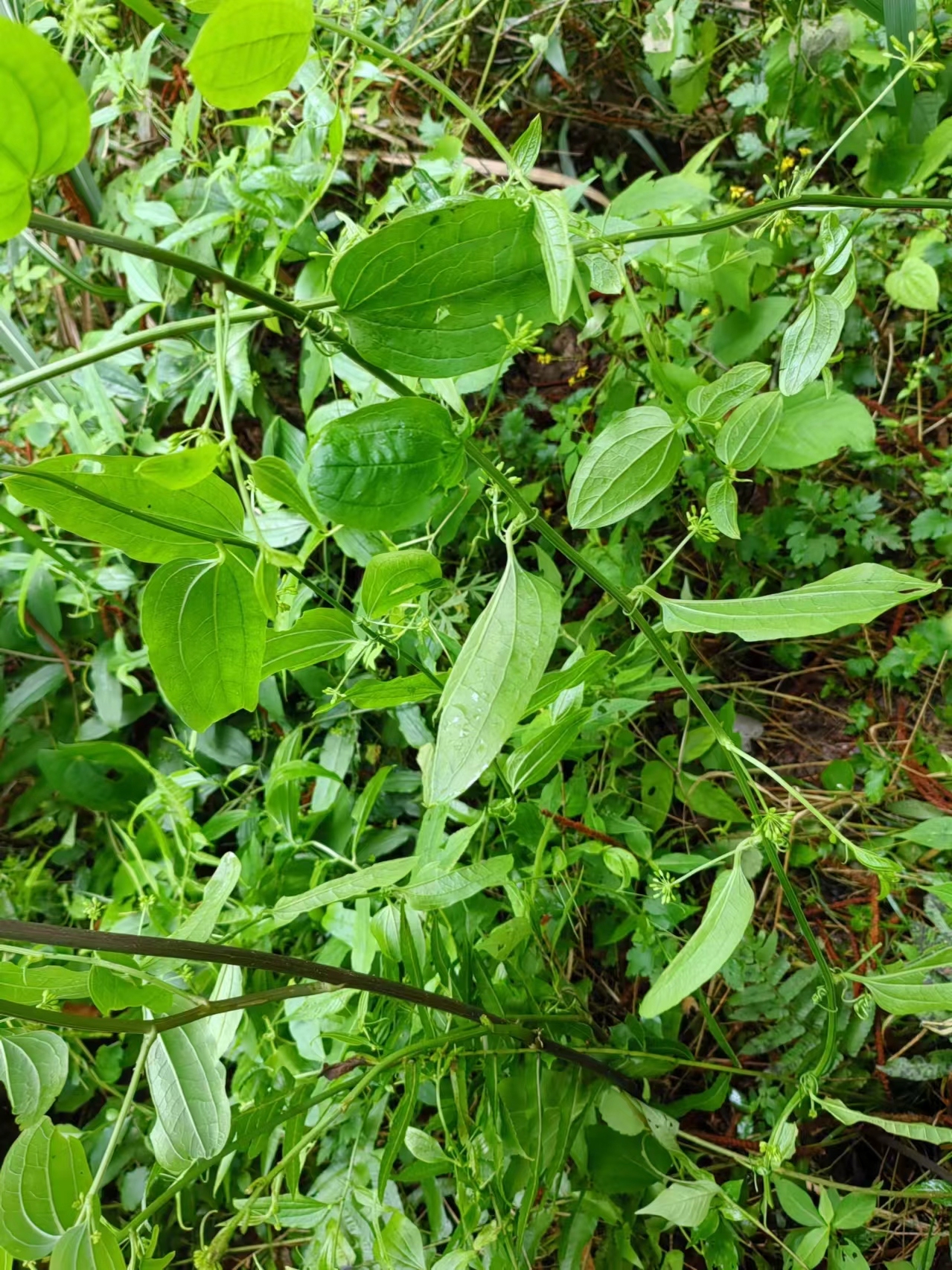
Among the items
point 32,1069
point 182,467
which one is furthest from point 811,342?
point 32,1069

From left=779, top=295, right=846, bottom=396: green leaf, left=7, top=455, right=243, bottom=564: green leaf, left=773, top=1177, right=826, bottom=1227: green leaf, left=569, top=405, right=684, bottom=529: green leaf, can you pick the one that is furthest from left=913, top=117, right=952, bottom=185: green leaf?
left=773, top=1177, right=826, bottom=1227: green leaf

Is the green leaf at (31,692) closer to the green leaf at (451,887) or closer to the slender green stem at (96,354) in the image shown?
the green leaf at (451,887)

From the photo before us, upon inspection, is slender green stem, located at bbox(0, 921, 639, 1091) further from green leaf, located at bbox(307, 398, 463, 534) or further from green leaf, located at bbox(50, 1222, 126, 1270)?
green leaf, located at bbox(307, 398, 463, 534)

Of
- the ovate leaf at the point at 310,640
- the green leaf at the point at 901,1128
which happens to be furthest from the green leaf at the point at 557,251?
the green leaf at the point at 901,1128

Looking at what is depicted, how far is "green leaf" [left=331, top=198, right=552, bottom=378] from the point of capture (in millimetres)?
381

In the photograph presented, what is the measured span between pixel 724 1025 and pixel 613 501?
61cm

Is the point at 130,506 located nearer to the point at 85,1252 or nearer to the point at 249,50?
the point at 249,50

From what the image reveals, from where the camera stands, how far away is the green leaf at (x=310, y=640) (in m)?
0.50

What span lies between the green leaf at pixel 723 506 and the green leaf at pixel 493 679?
138mm

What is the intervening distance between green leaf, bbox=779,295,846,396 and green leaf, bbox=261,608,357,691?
12.0 inches

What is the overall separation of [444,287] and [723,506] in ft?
0.73

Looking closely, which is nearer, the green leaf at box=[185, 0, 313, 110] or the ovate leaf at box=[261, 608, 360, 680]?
the green leaf at box=[185, 0, 313, 110]

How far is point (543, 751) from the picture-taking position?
58cm

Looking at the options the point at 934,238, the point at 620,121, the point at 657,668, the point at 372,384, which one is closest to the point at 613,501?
the point at 372,384
